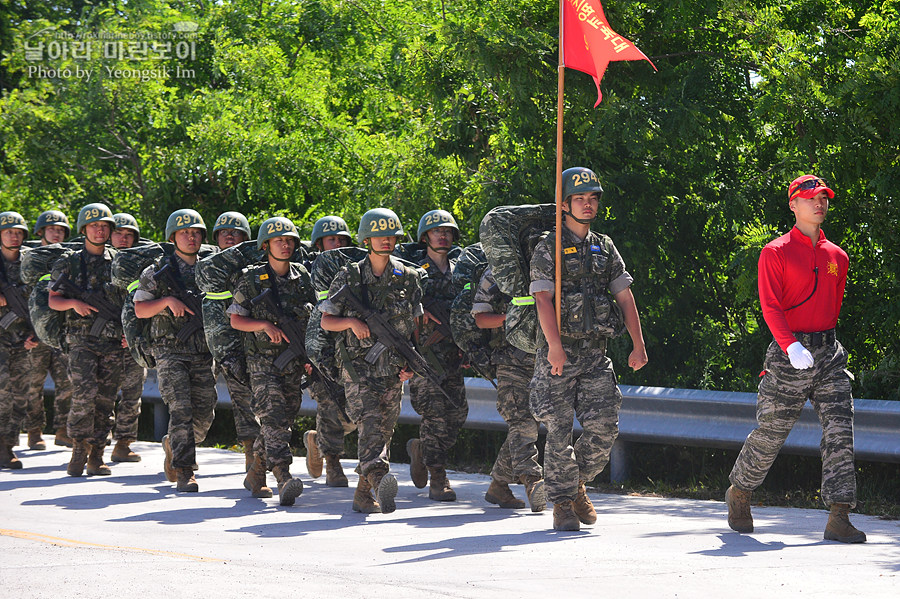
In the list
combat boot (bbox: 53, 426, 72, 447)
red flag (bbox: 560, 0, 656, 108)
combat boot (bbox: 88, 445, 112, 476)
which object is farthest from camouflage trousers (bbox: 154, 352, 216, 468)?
red flag (bbox: 560, 0, 656, 108)

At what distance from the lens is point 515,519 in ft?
27.8

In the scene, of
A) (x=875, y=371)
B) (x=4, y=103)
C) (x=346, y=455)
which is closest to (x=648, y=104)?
(x=875, y=371)

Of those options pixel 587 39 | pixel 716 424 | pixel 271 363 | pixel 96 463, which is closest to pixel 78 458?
pixel 96 463

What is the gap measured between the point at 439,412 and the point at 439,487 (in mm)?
595

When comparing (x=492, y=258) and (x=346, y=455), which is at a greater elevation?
(x=492, y=258)

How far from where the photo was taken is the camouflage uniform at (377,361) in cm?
895

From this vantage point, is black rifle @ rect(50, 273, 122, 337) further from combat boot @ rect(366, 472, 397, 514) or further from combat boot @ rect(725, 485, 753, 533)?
combat boot @ rect(725, 485, 753, 533)

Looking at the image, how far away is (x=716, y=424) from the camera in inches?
369

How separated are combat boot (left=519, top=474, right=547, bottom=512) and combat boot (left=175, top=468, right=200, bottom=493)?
309cm

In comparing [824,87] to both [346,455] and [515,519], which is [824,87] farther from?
[346,455]

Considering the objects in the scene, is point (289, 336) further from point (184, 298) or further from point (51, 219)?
point (51, 219)

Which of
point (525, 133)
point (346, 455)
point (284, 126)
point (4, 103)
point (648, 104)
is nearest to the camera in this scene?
point (648, 104)

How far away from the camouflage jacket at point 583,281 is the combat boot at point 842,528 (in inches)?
68.3

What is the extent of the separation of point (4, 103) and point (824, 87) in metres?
14.4
